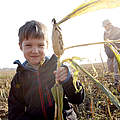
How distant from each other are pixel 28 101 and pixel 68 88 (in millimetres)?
485

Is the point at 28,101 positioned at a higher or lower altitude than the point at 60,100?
lower

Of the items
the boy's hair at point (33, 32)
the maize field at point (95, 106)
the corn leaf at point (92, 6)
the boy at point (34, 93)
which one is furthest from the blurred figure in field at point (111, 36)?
the corn leaf at point (92, 6)

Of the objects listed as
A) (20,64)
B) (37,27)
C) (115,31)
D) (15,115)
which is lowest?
(15,115)

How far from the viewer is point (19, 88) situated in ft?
3.57

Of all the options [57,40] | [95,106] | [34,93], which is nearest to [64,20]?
[57,40]

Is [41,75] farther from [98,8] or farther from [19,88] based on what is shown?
[98,8]

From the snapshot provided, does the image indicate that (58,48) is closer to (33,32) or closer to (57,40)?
(57,40)

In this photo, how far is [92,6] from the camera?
371mm

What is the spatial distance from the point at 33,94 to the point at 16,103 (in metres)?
0.14

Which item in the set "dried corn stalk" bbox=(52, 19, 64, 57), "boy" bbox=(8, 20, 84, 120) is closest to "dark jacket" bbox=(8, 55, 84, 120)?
"boy" bbox=(8, 20, 84, 120)

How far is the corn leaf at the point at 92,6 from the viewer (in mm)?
360

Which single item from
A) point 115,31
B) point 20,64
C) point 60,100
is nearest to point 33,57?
point 20,64

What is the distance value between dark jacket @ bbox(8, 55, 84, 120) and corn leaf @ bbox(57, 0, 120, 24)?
69cm

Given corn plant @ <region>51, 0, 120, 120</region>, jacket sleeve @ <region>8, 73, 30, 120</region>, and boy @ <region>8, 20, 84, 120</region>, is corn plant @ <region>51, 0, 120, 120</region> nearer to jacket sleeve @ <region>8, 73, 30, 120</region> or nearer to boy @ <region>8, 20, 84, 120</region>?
boy @ <region>8, 20, 84, 120</region>
